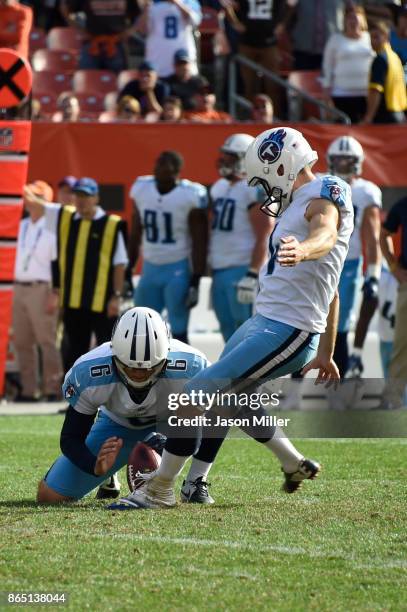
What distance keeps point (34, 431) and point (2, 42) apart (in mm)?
4285

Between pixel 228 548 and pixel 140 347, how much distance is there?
1064 millimetres

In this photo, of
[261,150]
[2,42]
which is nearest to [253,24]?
[2,42]

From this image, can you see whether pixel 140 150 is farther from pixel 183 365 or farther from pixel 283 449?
pixel 283 449

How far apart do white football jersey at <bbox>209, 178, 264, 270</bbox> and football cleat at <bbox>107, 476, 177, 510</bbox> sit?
4979 mm

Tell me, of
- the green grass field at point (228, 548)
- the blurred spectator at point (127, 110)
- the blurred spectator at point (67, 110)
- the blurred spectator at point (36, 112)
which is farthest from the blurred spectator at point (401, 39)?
the green grass field at point (228, 548)

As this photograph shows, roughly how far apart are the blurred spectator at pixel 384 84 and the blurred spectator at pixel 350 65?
510mm

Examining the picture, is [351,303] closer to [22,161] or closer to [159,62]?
[22,161]

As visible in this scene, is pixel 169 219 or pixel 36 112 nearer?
→ pixel 169 219

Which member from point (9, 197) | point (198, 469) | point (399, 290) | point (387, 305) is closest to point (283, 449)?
point (198, 469)

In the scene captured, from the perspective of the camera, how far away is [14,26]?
39.1 ft

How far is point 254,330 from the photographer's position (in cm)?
568

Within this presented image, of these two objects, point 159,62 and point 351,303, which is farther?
point 159,62

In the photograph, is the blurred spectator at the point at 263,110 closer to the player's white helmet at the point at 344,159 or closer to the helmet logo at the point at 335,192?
the player's white helmet at the point at 344,159

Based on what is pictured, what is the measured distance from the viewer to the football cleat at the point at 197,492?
6.00 metres
